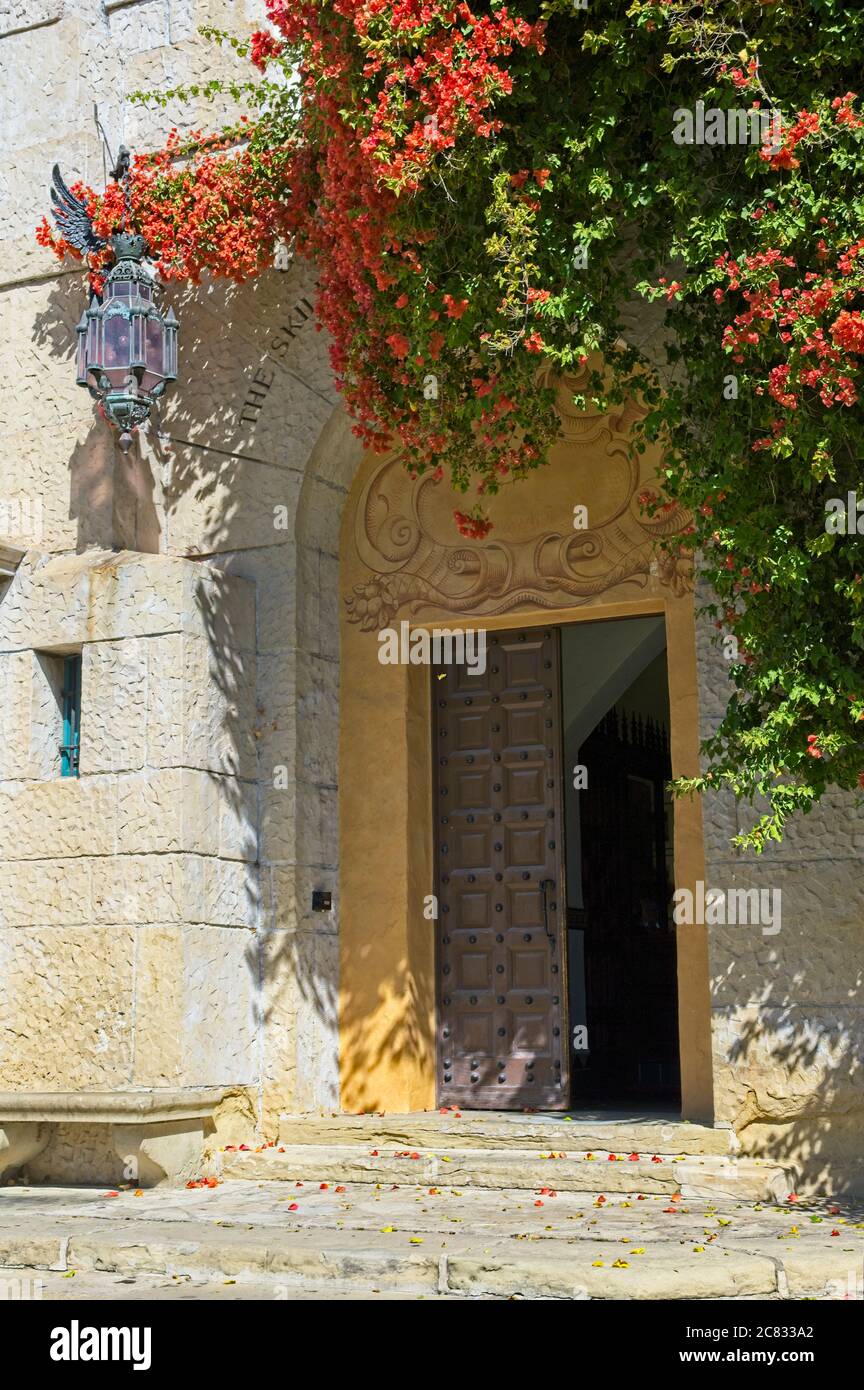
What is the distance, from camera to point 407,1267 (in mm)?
5719

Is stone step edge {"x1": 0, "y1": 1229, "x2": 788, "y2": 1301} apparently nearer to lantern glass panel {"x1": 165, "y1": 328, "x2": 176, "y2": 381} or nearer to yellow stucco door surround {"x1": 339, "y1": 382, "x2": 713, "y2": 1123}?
yellow stucco door surround {"x1": 339, "y1": 382, "x2": 713, "y2": 1123}

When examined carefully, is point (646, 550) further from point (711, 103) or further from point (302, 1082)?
point (302, 1082)

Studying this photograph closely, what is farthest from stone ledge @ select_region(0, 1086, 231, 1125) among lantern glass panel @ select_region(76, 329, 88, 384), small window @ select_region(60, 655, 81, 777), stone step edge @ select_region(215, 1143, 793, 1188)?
lantern glass panel @ select_region(76, 329, 88, 384)

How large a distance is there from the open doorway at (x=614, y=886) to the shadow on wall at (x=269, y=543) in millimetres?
2424

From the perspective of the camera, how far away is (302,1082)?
865 centimetres

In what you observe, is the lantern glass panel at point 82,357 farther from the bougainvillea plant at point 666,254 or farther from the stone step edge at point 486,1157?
the stone step edge at point 486,1157

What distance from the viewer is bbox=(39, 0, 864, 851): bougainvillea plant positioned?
6258 millimetres

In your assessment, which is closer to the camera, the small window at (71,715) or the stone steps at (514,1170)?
the stone steps at (514,1170)

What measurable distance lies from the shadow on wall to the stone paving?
149cm

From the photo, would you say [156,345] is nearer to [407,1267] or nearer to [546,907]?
[546,907]

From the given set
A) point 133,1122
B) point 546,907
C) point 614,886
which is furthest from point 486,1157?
point 614,886

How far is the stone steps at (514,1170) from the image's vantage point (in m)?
7.14

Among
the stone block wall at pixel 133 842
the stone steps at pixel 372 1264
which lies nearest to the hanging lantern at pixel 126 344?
the stone block wall at pixel 133 842

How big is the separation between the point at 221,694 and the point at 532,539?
1897 mm
